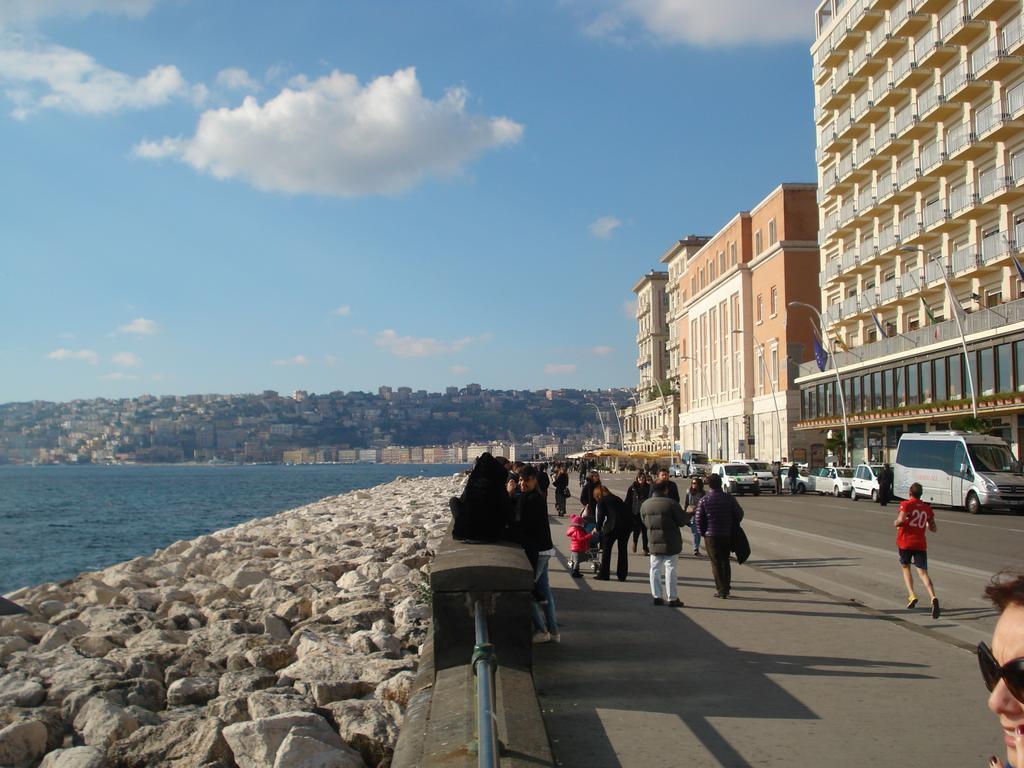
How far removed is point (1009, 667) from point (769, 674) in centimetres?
660

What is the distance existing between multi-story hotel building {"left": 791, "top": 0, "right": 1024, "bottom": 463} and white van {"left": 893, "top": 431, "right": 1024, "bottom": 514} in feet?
21.5

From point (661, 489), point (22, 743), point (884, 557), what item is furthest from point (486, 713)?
point (884, 557)

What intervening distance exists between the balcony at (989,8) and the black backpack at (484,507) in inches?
1790

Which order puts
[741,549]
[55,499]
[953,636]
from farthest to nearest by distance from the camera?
→ [55,499] → [741,549] → [953,636]

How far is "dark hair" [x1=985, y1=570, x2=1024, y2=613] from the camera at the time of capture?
2.33 metres

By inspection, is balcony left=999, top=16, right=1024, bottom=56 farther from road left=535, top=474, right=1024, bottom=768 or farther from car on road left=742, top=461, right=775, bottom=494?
road left=535, top=474, right=1024, bottom=768

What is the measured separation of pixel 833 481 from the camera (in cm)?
4791

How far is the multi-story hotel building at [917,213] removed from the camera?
45125 mm

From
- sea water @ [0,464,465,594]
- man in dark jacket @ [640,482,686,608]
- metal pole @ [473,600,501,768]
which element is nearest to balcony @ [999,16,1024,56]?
man in dark jacket @ [640,482,686,608]

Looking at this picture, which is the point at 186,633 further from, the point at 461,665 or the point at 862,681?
the point at 862,681

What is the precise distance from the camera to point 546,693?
778 cm

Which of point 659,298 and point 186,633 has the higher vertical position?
point 659,298

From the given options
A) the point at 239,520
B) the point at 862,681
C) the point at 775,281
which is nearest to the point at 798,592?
the point at 862,681

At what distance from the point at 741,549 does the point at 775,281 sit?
217ft
